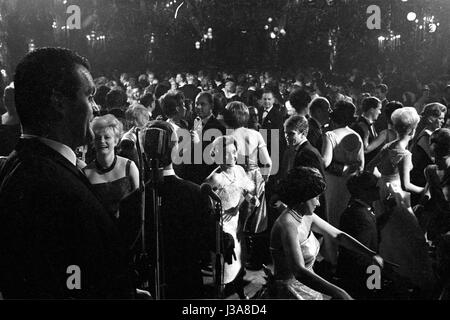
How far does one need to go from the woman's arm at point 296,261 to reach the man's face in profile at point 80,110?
1.61 meters

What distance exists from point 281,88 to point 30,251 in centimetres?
1185

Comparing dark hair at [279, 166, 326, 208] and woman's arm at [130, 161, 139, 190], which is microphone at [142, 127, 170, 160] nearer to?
dark hair at [279, 166, 326, 208]

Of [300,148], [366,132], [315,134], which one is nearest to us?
[300,148]

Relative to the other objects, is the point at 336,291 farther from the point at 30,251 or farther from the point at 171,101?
the point at 171,101

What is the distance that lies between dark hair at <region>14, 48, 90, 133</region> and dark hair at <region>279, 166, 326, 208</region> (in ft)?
5.83

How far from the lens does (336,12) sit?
76.7ft

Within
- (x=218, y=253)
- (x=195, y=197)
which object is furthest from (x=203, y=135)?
(x=218, y=253)

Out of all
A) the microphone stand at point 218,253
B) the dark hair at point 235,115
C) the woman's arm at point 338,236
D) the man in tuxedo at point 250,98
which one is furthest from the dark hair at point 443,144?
the man in tuxedo at point 250,98

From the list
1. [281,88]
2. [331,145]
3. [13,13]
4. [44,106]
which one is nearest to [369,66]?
[281,88]

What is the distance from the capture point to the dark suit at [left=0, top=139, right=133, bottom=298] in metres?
1.64

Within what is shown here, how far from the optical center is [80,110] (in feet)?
6.23

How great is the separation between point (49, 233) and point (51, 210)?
7 centimetres

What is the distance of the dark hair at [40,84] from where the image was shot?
1.81m

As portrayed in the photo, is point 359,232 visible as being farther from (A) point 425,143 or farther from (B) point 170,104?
(B) point 170,104
